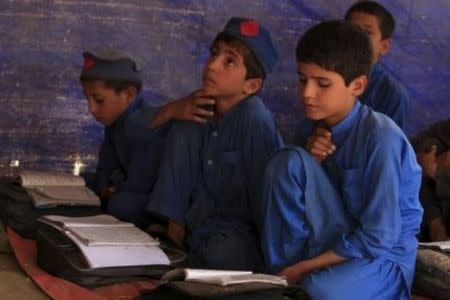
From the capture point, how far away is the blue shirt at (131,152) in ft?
11.1

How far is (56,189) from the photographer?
3.33 metres

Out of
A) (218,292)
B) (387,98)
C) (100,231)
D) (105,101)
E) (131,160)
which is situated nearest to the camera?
(218,292)

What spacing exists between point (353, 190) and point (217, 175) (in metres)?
0.61

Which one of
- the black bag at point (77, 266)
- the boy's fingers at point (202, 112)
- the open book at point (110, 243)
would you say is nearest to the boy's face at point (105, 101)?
the boy's fingers at point (202, 112)

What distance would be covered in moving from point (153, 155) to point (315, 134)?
0.89 m

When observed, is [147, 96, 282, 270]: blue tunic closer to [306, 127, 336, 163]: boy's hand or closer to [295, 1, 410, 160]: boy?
[306, 127, 336, 163]: boy's hand

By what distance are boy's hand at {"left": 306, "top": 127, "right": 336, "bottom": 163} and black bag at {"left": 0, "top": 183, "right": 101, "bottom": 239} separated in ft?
3.16

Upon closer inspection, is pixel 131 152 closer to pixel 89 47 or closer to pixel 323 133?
pixel 89 47

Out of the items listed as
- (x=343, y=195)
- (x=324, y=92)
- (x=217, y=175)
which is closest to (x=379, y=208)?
(x=343, y=195)

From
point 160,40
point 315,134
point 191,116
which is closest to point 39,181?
point 191,116

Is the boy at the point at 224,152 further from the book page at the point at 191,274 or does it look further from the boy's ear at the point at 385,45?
the boy's ear at the point at 385,45

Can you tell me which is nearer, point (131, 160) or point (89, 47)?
point (131, 160)

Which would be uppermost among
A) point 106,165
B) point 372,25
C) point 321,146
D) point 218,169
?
point 372,25

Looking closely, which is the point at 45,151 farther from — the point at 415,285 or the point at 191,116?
the point at 415,285
